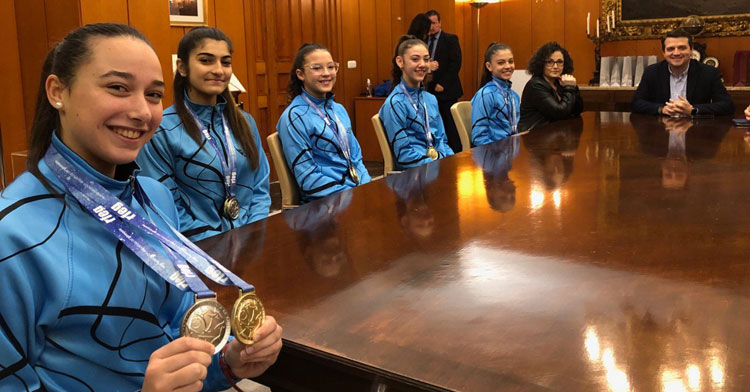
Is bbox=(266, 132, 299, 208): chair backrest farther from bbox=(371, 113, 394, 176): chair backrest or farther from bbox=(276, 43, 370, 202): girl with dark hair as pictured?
bbox=(371, 113, 394, 176): chair backrest

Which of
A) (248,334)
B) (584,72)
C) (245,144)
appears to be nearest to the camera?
(248,334)

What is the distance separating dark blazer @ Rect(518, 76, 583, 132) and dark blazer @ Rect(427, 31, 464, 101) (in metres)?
2.02

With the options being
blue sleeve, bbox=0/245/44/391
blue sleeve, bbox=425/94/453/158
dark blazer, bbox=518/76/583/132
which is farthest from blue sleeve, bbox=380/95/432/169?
blue sleeve, bbox=0/245/44/391

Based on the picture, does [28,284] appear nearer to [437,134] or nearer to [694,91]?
[437,134]

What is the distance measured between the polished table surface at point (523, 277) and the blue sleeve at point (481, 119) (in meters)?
1.82

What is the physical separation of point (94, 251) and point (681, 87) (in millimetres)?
4514

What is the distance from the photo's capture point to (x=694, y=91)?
4664mm

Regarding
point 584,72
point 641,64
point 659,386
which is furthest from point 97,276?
point 584,72

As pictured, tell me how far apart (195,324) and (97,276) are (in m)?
0.17

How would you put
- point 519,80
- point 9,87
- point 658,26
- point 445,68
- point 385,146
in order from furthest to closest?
point 519,80
point 658,26
point 445,68
point 9,87
point 385,146

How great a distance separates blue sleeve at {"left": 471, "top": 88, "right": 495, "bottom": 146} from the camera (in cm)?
429

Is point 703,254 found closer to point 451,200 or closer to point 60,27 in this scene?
point 451,200

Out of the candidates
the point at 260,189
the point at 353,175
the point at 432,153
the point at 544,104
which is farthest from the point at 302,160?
the point at 544,104

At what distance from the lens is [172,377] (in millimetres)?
868
